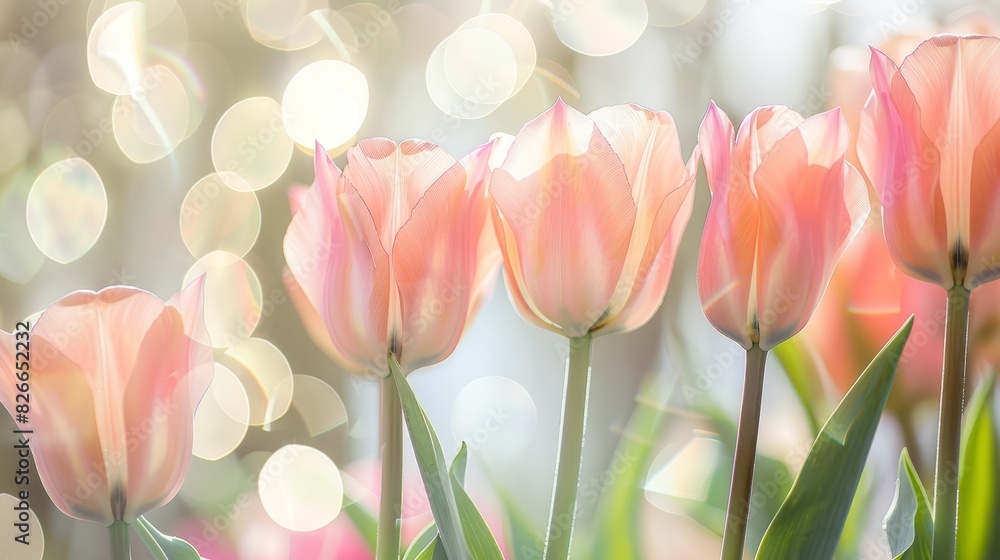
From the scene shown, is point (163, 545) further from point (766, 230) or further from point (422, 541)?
point (766, 230)

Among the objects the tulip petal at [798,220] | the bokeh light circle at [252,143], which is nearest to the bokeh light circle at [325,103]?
the bokeh light circle at [252,143]

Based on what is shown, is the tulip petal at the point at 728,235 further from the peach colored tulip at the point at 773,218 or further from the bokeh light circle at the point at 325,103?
the bokeh light circle at the point at 325,103

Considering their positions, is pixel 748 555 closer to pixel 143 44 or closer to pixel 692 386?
pixel 692 386

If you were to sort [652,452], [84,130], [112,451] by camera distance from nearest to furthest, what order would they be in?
1. [112,451]
2. [652,452]
3. [84,130]

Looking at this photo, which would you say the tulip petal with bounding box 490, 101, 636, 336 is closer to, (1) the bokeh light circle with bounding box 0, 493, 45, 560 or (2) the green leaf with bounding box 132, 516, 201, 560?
(2) the green leaf with bounding box 132, 516, 201, 560

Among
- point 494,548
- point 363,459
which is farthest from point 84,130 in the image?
point 494,548

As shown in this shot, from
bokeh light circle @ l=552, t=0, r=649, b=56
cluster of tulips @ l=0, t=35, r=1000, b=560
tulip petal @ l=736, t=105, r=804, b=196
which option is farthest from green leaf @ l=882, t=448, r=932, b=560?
bokeh light circle @ l=552, t=0, r=649, b=56

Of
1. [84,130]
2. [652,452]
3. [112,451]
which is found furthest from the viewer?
[84,130]
